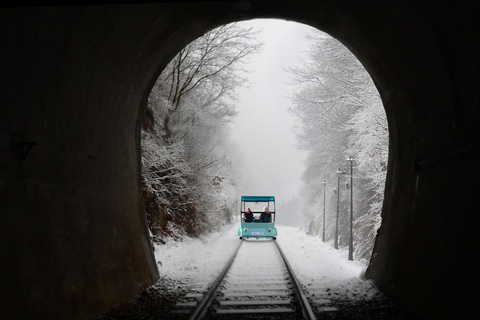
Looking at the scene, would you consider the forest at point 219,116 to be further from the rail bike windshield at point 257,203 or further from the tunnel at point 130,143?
the tunnel at point 130,143

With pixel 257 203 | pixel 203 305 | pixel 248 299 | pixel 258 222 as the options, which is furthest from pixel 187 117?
pixel 203 305

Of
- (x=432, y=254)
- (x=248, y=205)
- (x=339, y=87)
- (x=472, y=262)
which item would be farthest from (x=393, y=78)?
(x=248, y=205)

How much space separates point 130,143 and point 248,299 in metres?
4.21

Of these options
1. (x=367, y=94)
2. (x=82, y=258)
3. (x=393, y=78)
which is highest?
(x=367, y=94)

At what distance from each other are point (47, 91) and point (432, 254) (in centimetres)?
576

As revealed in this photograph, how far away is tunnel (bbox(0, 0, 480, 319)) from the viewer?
5.03m

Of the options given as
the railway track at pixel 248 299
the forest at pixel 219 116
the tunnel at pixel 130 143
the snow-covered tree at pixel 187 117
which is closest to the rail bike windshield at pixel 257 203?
the forest at pixel 219 116

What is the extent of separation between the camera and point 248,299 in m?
7.98

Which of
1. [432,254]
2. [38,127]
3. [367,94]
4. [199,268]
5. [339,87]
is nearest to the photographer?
[38,127]

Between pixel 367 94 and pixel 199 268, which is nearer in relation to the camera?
pixel 199 268

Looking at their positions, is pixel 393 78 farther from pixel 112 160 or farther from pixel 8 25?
pixel 8 25

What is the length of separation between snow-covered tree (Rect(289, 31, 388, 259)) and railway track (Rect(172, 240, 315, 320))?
24.1ft

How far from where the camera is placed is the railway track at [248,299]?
675 centimetres

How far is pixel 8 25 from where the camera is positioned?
184 inches
